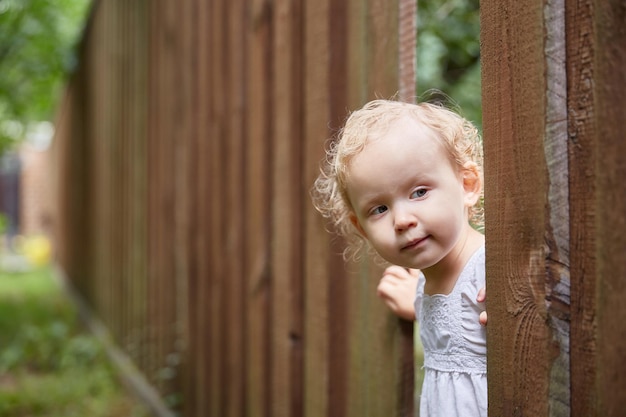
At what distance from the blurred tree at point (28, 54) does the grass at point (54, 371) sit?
257cm

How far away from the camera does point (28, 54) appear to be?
945cm

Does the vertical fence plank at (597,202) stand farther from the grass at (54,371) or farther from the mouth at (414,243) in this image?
the grass at (54,371)

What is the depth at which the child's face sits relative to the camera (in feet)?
4.44

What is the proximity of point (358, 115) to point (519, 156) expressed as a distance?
35cm

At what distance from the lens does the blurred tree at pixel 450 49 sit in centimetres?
477

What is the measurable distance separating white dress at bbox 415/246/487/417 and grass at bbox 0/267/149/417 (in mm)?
3474

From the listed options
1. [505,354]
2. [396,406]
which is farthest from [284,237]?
[505,354]

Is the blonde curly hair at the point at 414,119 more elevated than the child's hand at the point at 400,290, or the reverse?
the blonde curly hair at the point at 414,119

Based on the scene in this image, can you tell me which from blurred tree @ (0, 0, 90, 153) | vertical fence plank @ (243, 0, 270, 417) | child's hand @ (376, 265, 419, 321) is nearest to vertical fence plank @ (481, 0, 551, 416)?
child's hand @ (376, 265, 419, 321)

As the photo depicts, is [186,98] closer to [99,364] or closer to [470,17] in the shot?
[470,17]

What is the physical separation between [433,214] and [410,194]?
0.17ft

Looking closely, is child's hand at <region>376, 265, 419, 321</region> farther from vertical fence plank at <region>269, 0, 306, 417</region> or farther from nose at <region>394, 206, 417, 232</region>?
vertical fence plank at <region>269, 0, 306, 417</region>

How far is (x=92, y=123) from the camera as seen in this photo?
8.50 m

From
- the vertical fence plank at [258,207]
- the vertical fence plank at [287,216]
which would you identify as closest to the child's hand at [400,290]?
the vertical fence plank at [287,216]
